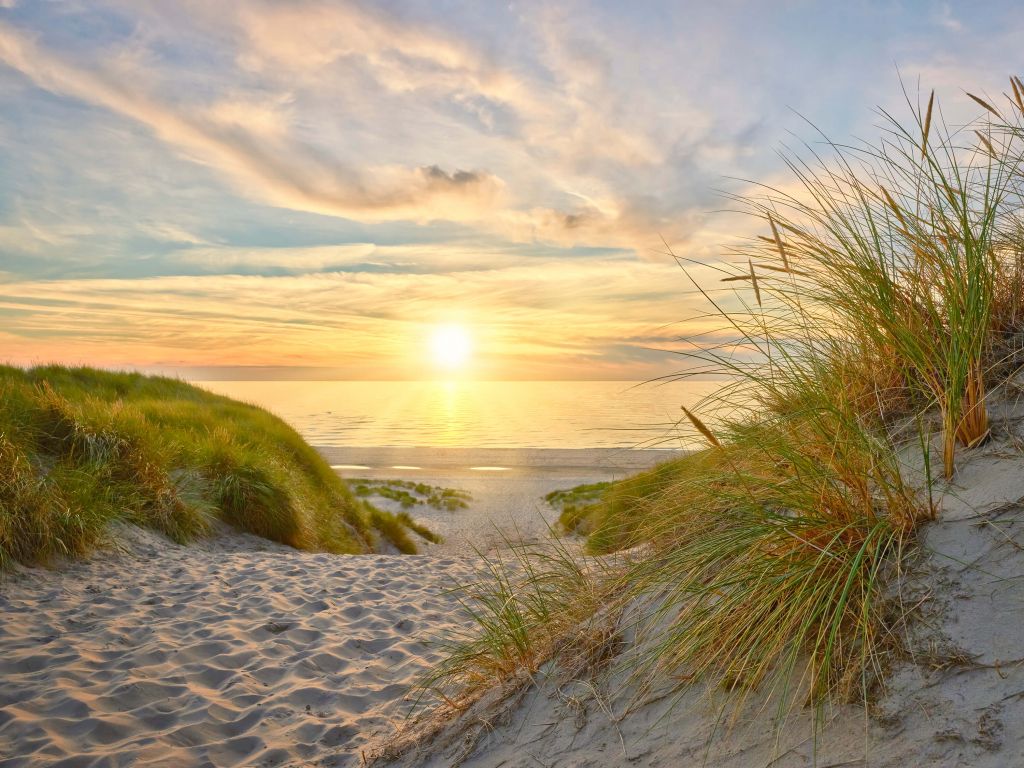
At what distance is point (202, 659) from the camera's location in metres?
4.48

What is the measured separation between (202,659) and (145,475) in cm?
435

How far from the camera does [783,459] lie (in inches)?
115

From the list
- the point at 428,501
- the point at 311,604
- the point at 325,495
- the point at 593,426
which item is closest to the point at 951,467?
the point at 311,604

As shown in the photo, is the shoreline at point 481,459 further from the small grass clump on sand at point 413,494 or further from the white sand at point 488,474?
the small grass clump on sand at point 413,494

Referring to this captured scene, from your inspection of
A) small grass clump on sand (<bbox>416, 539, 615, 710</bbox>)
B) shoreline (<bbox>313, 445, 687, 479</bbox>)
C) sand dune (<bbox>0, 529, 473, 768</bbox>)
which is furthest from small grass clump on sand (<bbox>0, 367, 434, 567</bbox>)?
shoreline (<bbox>313, 445, 687, 479</bbox>)

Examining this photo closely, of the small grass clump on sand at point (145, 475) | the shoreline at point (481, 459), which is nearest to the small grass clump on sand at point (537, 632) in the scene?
the small grass clump on sand at point (145, 475)

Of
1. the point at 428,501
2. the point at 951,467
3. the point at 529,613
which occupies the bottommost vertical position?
the point at 428,501

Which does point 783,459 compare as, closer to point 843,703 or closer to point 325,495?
point 843,703

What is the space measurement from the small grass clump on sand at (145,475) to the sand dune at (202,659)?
503mm

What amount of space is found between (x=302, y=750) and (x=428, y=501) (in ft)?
51.3

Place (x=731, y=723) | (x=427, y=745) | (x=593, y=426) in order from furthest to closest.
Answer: (x=593, y=426) < (x=427, y=745) < (x=731, y=723)

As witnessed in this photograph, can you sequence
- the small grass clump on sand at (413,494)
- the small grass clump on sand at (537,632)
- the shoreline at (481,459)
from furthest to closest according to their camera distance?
the shoreline at (481,459)
the small grass clump on sand at (413,494)
the small grass clump on sand at (537,632)

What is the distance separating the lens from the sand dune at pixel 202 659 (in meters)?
3.49

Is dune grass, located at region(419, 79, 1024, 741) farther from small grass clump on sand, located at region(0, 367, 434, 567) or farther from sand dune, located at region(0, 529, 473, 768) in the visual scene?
small grass clump on sand, located at region(0, 367, 434, 567)
